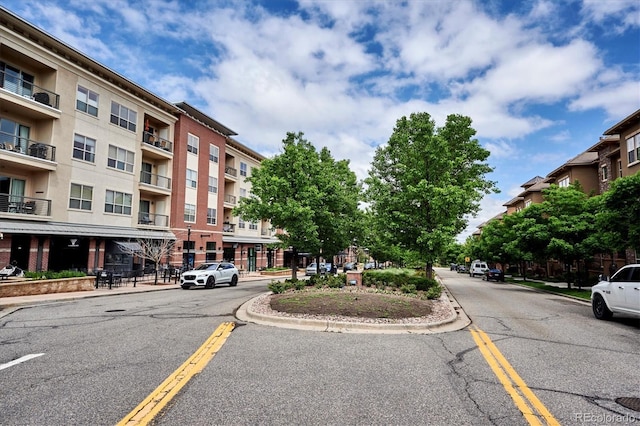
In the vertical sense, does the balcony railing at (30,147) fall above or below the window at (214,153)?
A: below

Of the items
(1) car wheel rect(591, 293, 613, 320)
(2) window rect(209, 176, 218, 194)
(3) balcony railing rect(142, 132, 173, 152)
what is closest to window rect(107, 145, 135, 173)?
(3) balcony railing rect(142, 132, 173, 152)

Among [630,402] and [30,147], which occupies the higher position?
[30,147]

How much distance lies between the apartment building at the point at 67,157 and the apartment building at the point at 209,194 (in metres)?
3.07

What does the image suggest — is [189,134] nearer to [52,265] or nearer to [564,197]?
[52,265]

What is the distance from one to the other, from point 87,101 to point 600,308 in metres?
31.7

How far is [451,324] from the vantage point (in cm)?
1051

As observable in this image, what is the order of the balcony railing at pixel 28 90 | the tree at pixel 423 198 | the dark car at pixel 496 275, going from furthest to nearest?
the dark car at pixel 496 275, the balcony railing at pixel 28 90, the tree at pixel 423 198

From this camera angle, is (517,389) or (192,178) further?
(192,178)

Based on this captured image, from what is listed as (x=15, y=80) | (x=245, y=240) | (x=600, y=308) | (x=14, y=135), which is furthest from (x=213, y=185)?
(x=600, y=308)

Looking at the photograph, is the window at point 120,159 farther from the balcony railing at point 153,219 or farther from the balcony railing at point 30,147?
the balcony railing at point 30,147

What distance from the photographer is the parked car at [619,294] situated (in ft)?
35.9

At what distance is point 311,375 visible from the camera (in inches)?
223

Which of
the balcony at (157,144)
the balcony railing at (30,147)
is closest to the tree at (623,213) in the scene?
the balcony railing at (30,147)

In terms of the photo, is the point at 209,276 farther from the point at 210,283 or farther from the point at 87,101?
the point at 87,101
